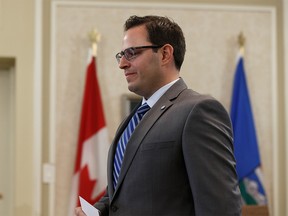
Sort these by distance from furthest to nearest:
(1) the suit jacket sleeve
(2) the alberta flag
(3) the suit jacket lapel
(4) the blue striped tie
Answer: (2) the alberta flag < (4) the blue striped tie < (3) the suit jacket lapel < (1) the suit jacket sleeve

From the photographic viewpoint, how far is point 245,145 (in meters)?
4.82

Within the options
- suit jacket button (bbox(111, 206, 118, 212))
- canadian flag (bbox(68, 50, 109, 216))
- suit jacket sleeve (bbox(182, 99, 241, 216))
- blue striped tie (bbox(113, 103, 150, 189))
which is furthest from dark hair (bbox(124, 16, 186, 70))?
canadian flag (bbox(68, 50, 109, 216))

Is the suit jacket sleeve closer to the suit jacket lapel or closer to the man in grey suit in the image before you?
the man in grey suit

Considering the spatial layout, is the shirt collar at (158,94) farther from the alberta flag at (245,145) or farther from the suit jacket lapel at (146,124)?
the alberta flag at (245,145)

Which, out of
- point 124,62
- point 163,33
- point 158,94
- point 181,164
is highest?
point 163,33

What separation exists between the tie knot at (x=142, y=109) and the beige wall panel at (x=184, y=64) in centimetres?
293

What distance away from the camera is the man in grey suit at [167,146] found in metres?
1.53

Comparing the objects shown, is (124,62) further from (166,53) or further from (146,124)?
(146,124)

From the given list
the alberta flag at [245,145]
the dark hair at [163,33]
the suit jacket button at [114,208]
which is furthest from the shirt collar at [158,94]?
the alberta flag at [245,145]

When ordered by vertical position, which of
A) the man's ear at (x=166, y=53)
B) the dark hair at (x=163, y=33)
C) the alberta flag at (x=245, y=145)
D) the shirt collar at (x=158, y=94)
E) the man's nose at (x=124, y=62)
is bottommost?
the alberta flag at (x=245, y=145)

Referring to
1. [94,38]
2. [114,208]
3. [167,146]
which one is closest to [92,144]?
[94,38]

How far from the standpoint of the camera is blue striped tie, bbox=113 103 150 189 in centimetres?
181

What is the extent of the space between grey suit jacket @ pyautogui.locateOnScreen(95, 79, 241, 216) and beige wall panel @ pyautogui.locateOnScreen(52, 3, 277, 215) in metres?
3.07

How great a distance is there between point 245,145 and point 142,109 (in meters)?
3.12
